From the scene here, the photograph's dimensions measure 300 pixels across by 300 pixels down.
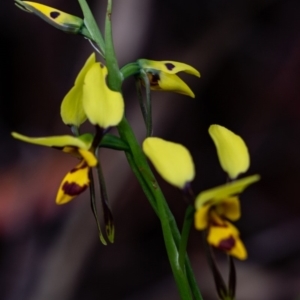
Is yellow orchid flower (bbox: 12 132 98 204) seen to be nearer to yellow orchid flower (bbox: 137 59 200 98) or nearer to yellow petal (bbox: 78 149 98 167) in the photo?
yellow petal (bbox: 78 149 98 167)

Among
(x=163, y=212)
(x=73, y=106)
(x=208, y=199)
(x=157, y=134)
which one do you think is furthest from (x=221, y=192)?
(x=157, y=134)

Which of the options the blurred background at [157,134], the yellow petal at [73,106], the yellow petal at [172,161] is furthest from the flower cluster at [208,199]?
the blurred background at [157,134]

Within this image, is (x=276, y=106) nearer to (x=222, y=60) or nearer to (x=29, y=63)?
(x=222, y=60)

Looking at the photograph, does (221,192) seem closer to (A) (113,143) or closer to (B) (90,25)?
(A) (113,143)

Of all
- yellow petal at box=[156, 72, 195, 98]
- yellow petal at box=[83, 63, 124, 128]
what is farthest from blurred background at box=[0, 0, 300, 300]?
yellow petal at box=[83, 63, 124, 128]

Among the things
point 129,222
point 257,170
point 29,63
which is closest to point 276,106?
point 257,170

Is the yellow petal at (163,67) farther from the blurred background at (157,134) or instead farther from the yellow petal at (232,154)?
the blurred background at (157,134)
